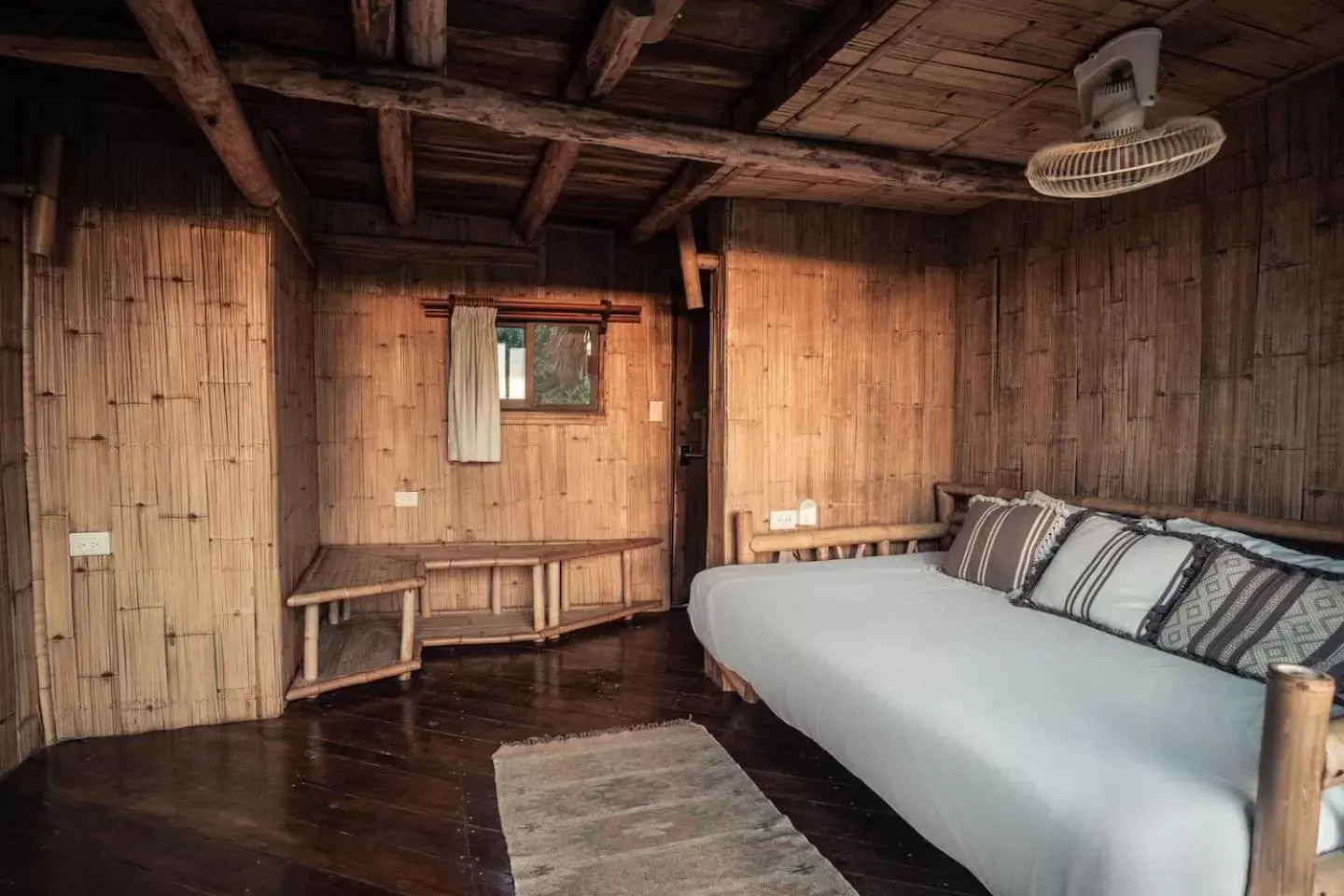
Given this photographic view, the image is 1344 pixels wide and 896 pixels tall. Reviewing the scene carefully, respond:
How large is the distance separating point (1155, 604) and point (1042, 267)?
1.72 metres

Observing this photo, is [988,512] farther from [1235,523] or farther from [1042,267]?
[1042,267]

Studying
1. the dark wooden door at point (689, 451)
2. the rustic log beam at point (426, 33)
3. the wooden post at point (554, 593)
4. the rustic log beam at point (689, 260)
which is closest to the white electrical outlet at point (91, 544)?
the wooden post at point (554, 593)

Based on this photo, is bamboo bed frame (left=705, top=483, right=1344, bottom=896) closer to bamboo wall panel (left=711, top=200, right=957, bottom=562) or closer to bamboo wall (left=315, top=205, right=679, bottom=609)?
bamboo wall panel (left=711, top=200, right=957, bottom=562)

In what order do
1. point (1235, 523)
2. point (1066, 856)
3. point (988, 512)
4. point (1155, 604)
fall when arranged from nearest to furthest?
1. point (1066, 856)
2. point (1155, 604)
3. point (1235, 523)
4. point (988, 512)

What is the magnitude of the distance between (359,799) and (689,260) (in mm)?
2665

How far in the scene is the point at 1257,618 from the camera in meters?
2.00

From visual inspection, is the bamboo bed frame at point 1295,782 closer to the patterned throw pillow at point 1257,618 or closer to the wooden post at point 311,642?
the patterned throw pillow at point 1257,618

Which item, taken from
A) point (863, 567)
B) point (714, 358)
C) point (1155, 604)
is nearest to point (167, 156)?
point (714, 358)

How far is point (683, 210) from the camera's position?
3.60 m

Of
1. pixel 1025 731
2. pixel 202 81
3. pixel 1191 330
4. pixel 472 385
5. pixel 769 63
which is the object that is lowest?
pixel 1025 731

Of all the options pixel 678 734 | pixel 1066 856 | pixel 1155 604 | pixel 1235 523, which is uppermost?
pixel 1235 523

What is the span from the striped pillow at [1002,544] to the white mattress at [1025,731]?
12 cm

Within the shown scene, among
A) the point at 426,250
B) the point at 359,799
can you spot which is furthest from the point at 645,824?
the point at 426,250

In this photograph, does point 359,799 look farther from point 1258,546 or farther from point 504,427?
point 1258,546
